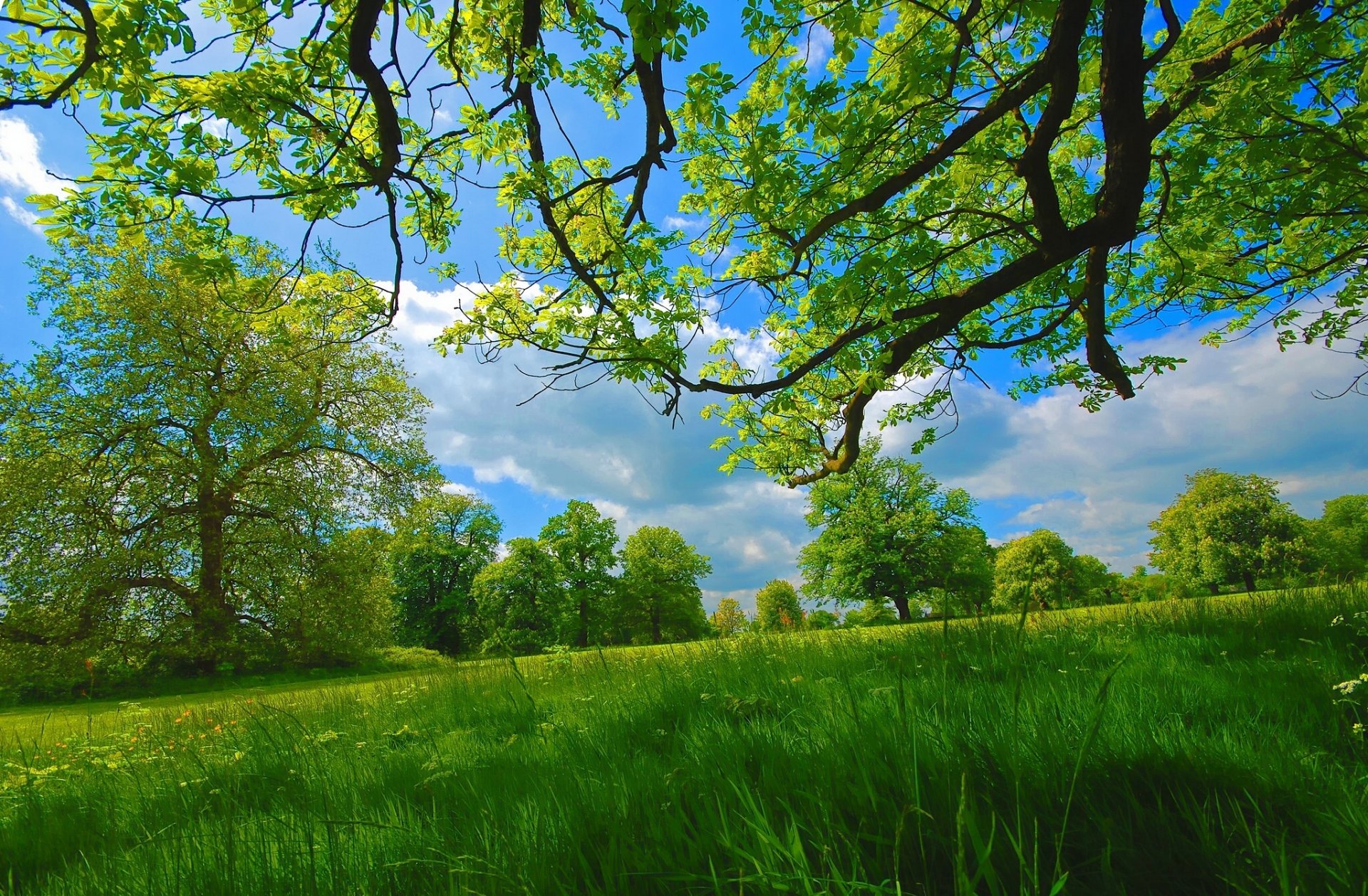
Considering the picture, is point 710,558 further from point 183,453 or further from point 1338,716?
point 1338,716

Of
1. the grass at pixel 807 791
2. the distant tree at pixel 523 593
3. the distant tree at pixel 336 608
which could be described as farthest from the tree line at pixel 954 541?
the grass at pixel 807 791

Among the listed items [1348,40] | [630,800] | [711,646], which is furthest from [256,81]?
[1348,40]

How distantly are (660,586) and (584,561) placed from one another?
6969 millimetres

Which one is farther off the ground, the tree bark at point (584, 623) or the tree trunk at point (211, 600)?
the tree trunk at point (211, 600)

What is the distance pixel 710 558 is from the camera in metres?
53.9

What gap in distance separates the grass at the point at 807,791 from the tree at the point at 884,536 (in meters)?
33.3

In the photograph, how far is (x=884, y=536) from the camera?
39.2 metres

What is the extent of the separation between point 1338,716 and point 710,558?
52.3 metres

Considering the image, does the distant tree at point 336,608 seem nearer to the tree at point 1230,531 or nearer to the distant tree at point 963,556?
the distant tree at point 963,556

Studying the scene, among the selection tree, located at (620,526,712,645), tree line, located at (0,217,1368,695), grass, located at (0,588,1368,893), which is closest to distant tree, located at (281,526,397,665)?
tree line, located at (0,217,1368,695)

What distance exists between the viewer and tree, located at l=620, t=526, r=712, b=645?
Answer: 48156 mm

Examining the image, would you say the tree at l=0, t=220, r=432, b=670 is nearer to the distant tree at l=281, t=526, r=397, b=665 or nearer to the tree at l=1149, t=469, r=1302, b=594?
the distant tree at l=281, t=526, r=397, b=665

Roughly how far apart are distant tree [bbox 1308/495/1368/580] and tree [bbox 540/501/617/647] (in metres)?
48.8

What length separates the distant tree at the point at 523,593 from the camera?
4194 cm
